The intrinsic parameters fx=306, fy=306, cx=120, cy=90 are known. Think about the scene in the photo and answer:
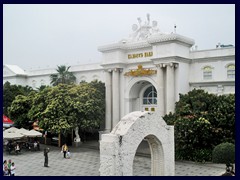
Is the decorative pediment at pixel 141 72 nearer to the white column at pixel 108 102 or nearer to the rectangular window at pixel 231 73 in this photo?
the white column at pixel 108 102

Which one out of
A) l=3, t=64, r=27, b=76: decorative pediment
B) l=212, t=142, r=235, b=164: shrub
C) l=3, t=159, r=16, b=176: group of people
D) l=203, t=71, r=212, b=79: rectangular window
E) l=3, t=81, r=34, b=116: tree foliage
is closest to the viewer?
l=3, t=159, r=16, b=176: group of people

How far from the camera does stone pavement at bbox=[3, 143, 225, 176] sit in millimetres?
20672

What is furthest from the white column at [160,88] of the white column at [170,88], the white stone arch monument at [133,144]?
the white stone arch monument at [133,144]

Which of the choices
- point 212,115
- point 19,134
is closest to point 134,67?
point 212,115

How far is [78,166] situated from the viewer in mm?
22844

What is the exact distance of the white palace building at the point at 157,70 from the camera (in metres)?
29.3

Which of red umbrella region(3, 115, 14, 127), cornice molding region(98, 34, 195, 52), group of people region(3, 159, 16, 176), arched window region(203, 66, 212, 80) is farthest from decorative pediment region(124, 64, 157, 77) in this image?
group of people region(3, 159, 16, 176)

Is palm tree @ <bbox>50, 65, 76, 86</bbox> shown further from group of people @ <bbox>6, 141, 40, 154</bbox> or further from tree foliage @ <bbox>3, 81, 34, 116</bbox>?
group of people @ <bbox>6, 141, 40, 154</bbox>

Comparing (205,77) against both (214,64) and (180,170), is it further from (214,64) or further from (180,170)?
(180,170)

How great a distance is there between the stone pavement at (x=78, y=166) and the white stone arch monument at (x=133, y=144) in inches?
174

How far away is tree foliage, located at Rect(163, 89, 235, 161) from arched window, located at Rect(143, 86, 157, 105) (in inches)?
332

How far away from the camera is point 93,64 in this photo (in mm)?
39656

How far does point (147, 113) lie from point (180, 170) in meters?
8.49

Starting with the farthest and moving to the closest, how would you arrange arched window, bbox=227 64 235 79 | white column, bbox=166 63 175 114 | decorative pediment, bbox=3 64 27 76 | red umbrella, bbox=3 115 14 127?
decorative pediment, bbox=3 64 27 76 → red umbrella, bbox=3 115 14 127 → white column, bbox=166 63 175 114 → arched window, bbox=227 64 235 79
